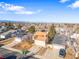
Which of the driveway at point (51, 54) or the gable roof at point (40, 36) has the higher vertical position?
the gable roof at point (40, 36)

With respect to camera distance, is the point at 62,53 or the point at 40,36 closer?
the point at 62,53

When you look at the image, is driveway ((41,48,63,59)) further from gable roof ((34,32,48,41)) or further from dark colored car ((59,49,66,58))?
gable roof ((34,32,48,41))

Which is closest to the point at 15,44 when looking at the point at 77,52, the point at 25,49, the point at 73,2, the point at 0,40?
the point at 25,49

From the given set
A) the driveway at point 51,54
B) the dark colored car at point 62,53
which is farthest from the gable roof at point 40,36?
the dark colored car at point 62,53

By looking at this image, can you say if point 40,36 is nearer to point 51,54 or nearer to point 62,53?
point 51,54

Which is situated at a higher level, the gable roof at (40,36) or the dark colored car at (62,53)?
the gable roof at (40,36)

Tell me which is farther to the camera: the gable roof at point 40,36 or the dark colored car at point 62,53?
the gable roof at point 40,36

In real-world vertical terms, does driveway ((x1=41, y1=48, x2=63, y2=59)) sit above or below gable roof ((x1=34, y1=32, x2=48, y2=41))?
below

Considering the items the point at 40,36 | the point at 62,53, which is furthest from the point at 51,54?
the point at 40,36

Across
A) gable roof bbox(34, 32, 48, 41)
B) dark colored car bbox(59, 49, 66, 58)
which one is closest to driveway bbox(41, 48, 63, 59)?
dark colored car bbox(59, 49, 66, 58)

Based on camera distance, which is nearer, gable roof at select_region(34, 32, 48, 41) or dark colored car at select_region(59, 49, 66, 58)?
dark colored car at select_region(59, 49, 66, 58)

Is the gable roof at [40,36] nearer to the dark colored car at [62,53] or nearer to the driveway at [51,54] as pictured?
the driveway at [51,54]

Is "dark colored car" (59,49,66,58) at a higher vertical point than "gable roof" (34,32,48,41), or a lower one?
lower
